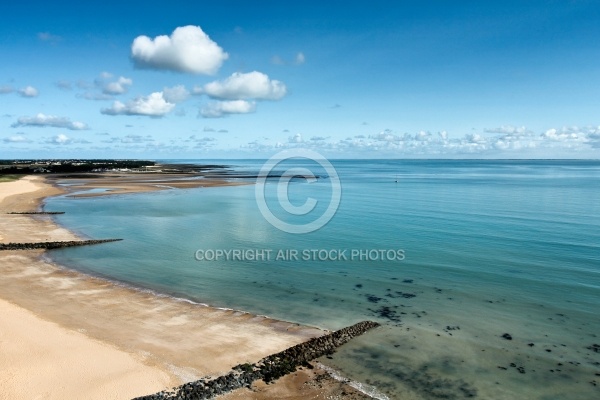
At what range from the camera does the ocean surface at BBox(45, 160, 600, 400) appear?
43.1 ft

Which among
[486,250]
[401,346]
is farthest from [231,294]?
[486,250]

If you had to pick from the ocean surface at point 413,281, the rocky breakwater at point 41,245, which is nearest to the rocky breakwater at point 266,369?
the ocean surface at point 413,281

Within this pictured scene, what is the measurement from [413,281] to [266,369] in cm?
1184

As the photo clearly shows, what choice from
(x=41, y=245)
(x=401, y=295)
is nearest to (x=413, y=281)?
(x=401, y=295)

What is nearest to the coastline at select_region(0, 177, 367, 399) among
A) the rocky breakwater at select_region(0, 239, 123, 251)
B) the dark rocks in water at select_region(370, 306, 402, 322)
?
the dark rocks in water at select_region(370, 306, 402, 322)

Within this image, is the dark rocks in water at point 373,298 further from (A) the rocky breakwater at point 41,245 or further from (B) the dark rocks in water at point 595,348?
(A) the rocky breakwater at point 41,245

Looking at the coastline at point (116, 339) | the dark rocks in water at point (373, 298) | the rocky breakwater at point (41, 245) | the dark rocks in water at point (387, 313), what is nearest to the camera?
the coastline at point (116, 339)

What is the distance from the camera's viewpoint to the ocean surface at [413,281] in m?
13.1

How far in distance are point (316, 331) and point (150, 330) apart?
6.10 metres

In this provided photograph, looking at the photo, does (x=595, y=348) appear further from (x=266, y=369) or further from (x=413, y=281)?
(x=266, y=369)

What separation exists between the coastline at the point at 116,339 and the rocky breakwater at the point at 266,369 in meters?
0.39

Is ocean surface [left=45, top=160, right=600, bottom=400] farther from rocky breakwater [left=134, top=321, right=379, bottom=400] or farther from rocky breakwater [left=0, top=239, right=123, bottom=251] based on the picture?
rocky breakwater [left=0, top=239, right=123, bottom=251]

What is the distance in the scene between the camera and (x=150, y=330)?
49.9 feet

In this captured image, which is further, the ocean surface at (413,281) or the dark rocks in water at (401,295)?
the dark rocks in water at (401,295)
